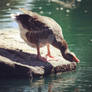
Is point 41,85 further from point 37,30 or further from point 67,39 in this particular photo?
point 67,39

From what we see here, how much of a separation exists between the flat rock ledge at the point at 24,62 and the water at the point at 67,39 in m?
0.20

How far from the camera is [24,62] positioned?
12797 millimetres

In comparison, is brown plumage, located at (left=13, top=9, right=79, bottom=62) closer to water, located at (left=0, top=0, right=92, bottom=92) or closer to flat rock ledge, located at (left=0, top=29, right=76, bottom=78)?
flat rock ledge, located at (left=0, top=29, right=76, bottom=78)

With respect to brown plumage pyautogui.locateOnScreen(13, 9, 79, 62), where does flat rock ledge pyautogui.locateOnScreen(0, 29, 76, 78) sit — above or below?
below

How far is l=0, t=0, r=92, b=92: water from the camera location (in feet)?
38.9

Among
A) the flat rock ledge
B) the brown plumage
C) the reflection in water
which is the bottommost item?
the reflection in water

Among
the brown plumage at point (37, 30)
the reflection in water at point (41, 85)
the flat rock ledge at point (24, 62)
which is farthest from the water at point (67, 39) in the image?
the brown plumage at point (37, 30)

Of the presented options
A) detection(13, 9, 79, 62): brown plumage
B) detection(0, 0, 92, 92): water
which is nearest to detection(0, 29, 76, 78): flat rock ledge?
detection(0, 0, 92, 92): water

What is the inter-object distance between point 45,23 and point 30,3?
12098mm

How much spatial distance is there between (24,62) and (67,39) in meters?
4.30

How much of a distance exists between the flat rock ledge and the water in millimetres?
198

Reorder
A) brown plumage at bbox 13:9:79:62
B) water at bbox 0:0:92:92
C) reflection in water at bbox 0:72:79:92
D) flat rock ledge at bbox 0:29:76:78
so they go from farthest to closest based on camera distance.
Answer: brown plumage at bbox 13:9:79:62
flat rock ledge at bbox 0:29:76:78
water at bbox 0:0:92:92
reflection in water at bbox 0:72:79:92

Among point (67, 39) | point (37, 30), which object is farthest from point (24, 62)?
point (67, 39)

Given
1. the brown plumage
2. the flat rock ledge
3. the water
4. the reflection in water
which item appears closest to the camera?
the reflection in water
